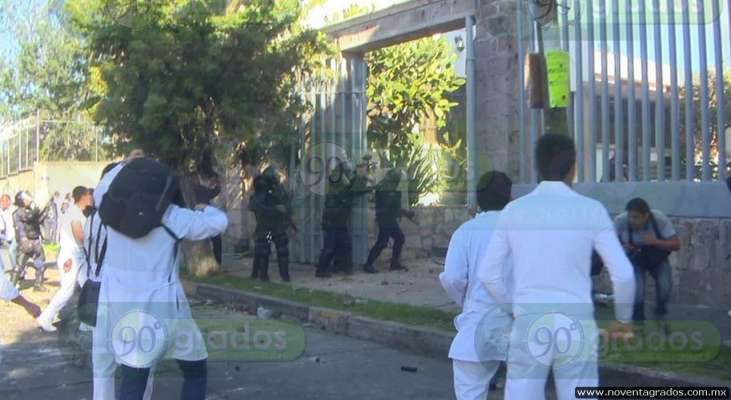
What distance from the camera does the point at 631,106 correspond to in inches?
364

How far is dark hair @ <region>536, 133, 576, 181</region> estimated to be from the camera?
3.80 m

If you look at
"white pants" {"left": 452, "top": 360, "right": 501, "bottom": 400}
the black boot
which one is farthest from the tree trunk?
"white pants" {"left": 452, "top": 360, "right": 501, "bottom": 400}

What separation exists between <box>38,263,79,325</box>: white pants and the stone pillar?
16.9 ft

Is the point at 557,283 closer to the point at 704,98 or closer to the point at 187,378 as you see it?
the point at 187,378

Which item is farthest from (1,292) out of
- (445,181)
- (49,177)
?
(49,177)

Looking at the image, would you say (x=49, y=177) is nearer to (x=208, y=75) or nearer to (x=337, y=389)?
(x=208, y=75)

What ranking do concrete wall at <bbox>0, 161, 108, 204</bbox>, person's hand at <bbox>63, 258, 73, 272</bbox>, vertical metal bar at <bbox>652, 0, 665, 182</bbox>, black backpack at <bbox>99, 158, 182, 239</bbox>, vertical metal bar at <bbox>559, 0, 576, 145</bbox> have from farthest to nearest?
concrete wall at <bbox>0, 161, 108, 204</bbox>
vertical metal bar at <bbox>559, 0, 576, 145</bbox>
person's hand at <bbox>63, 258, 73, 272</bbox>
vertical metal bar at <bbox>652, 0, 665, 182</bbox>
black backpack at <bbox>99, 158, 182, 239</bbox>

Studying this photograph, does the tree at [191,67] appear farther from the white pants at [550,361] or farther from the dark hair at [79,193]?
the white pants at [550,361]

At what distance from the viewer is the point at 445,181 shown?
16812 mm

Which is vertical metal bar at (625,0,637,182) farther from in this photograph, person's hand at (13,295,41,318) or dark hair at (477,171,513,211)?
person's hand at (13,295,41,318)

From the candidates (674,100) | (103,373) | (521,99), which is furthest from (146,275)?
(521,99)

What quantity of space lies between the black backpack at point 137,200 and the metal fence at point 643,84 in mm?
5970

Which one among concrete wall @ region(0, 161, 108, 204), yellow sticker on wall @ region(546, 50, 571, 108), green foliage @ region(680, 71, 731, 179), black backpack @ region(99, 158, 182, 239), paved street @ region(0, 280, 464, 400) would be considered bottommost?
paved street @ region(0, 280, 464, 400)

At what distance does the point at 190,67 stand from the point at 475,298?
316 inches
